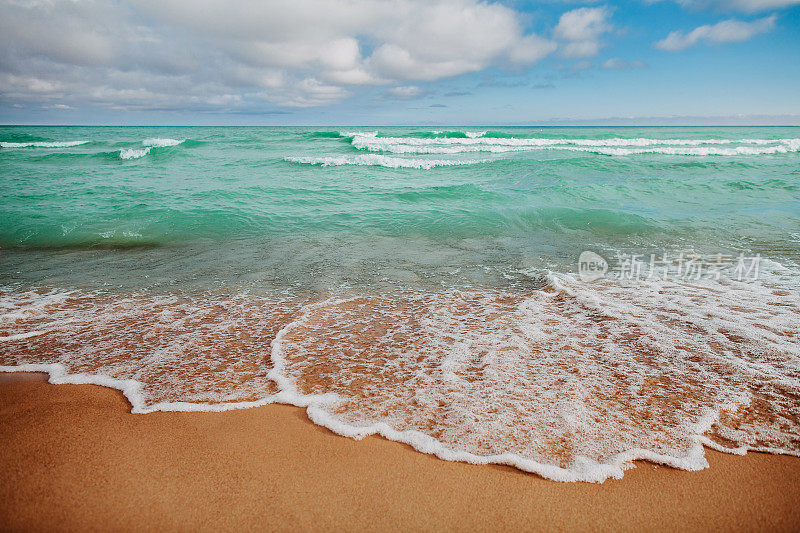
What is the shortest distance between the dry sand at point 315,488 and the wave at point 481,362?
5.3 inches

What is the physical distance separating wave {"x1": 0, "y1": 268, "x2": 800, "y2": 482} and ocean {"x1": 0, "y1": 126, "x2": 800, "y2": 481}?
0.8 inches

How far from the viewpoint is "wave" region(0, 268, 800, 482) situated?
2459mm

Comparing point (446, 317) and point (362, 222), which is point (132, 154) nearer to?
point (362, 222)

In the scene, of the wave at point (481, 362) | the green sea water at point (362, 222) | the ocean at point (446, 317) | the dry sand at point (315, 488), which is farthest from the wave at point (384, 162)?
the dry sand at point (315, 488)

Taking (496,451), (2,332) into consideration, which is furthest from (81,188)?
(496,451)

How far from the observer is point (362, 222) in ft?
30.5

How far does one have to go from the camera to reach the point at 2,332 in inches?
156

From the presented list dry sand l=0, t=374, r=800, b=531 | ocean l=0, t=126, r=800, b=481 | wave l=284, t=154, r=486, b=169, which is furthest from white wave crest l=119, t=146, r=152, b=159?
dry sand l=0, t=374, r=800, b=531

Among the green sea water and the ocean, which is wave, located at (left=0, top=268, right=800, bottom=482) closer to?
the ocean

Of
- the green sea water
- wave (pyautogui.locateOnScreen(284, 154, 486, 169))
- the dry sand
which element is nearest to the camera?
the dry sand

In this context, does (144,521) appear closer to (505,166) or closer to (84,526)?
(84,526)

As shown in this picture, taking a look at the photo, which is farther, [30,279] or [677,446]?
[30,279]

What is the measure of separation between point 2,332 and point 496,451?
16.2 ft

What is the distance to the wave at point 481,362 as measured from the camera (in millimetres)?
2459
